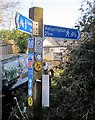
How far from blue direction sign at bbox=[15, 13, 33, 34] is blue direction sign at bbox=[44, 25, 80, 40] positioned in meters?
0.39

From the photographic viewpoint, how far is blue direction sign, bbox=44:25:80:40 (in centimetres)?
461

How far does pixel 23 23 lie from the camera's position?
159 inches

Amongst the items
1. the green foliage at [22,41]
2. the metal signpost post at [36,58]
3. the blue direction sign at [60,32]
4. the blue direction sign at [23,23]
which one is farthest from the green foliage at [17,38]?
the blue direction sign at [23,23]

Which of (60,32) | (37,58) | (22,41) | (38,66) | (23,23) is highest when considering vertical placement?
(23,23)

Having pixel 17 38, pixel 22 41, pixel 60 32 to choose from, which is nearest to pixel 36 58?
pixel 60 32

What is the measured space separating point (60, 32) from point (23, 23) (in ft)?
3.08

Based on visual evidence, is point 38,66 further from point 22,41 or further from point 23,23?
point 22,41

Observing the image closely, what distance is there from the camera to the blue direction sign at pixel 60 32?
15.1 feet

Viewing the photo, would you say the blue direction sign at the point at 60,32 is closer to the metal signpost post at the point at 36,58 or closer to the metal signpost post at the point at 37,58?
the metal signpost post at the point at 36,58

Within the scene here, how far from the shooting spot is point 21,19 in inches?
157

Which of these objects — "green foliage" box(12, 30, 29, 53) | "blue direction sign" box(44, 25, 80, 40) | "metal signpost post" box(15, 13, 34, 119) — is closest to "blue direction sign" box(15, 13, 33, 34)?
"metal signpost post" box(15, 13, 34, 119)

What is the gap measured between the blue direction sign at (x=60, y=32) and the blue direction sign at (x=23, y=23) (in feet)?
1.27

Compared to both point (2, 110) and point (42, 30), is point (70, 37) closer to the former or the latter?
point (42, 30)

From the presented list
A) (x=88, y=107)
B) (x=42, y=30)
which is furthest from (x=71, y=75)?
(x=42, y=30)
